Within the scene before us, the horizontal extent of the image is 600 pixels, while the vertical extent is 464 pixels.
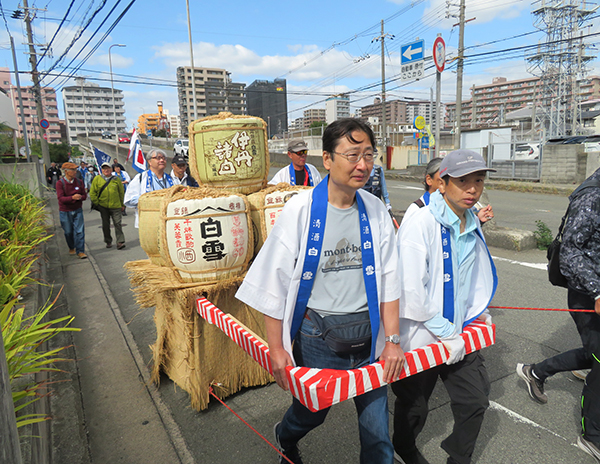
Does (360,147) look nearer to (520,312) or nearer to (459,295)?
(459,295)

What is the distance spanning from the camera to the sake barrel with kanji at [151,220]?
2.93m

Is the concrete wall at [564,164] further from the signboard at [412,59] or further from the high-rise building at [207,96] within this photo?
the high-rise building at [207,96]

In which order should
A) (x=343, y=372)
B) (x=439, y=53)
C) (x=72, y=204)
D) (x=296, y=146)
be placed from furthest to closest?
(x=72, y=204) < (x=439, y=53) < (x=296, y=146) < (x=343, y=372)

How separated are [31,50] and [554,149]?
2533 centimetres

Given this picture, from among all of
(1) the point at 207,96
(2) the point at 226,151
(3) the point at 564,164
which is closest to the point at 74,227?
(2) the point at 226,151

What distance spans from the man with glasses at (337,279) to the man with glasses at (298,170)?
9.45 feet

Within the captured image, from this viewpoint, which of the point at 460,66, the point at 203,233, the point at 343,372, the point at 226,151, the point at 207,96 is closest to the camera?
the point at 343,372

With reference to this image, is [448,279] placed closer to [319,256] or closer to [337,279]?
[337,279]

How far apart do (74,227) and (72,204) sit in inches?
18.9

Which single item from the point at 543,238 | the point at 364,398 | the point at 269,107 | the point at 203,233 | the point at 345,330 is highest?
the point at 269,107

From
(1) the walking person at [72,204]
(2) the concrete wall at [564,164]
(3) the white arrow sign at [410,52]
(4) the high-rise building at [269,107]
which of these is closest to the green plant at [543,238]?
(3) the white arrow sign at [410,52]

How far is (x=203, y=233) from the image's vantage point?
8.78ft

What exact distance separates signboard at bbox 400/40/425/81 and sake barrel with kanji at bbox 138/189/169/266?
8469mm

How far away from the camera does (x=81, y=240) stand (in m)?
8.02
